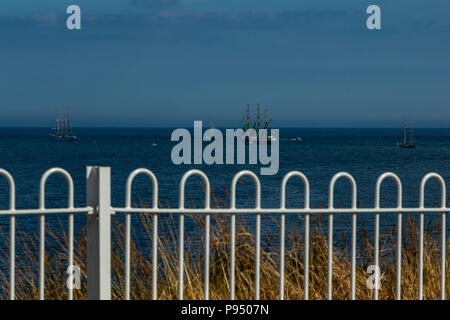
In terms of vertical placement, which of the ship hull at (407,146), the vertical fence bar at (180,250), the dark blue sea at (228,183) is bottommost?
the dark blue sea at (228,183)

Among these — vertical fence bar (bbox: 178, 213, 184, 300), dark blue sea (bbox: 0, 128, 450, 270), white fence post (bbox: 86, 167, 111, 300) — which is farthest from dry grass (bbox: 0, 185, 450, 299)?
white fence post (bbox: 86, 167, 111, 300)

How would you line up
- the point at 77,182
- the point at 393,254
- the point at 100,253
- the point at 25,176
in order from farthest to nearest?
the point at 25,176
the point at 77,182
the point at 393,254
the point at 100,253

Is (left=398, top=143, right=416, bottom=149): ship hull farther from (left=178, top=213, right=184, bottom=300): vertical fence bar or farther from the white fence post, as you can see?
the white fence post

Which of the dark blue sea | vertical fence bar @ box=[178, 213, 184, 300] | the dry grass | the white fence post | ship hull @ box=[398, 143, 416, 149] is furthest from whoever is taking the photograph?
ship hull @ box=[398, 143, 416, 149]

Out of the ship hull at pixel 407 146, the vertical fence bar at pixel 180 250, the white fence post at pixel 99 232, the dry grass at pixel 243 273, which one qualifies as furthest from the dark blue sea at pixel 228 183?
the ship hull at pixel 407 146

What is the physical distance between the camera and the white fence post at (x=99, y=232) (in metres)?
4.64

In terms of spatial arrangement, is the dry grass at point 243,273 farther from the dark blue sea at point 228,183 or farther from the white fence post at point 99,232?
the white fence post at point 99,232

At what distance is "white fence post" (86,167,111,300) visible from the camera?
4.64 m

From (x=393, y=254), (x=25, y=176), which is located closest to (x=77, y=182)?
(x=25, y=176)

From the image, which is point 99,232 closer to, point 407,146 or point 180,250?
point 180,250
